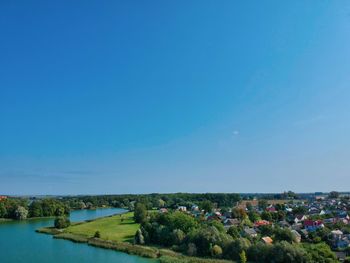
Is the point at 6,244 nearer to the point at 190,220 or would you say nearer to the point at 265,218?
the point at 190,220

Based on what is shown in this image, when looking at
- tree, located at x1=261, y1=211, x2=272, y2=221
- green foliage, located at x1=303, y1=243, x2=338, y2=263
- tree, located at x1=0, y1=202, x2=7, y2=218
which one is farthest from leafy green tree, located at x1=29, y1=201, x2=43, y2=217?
green foliage, located at x1=303, y1=243, x2=338, y2=263

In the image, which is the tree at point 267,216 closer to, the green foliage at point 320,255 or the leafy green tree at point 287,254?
the green foliage at point 320,255

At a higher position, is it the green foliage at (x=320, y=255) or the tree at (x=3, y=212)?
the tree at (x=3, y=212)

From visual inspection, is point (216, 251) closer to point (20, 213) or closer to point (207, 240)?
point (207, 240)

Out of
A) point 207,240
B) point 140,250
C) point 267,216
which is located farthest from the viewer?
point 267,216

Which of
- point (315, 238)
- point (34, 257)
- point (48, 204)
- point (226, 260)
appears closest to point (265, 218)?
point (315, 238)

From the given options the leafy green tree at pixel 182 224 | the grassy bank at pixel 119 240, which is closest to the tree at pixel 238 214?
the grassy bank at pixel 119 240

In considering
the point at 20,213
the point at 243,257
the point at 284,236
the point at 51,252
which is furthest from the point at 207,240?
the point at 20,213

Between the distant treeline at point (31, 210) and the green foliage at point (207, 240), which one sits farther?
the distant treeline at point (31, 210)

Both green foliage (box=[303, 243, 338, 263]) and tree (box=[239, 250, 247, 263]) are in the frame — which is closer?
green foliage (box=[303, 243, 338, 263])

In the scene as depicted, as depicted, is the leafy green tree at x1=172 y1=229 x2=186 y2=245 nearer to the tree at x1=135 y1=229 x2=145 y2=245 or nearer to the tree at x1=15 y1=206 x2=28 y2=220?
the tree at x1=135 y1=229 x2=145 y2=245

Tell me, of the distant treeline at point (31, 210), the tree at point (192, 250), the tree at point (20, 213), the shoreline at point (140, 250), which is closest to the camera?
the shoreline at point (140, 250)
